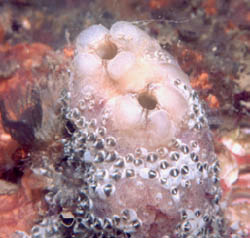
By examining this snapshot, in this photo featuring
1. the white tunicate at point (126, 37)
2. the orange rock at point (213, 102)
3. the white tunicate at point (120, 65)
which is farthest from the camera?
the orange rock at point (213, 102)

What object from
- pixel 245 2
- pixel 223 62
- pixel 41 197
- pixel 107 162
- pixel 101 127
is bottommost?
pixel 41 197

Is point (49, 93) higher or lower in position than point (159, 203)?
higher

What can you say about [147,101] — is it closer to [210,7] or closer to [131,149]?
[131,149]

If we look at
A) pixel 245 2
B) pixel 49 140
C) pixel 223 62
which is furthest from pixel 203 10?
pixel 49 140

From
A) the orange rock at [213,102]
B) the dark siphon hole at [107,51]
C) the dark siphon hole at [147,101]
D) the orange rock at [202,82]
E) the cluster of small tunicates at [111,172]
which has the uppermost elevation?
the dark siphon hole at [107,51]

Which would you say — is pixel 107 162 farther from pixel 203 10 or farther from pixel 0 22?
pixel 0 22

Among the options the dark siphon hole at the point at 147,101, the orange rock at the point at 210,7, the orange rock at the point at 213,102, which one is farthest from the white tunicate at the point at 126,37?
the orange rock at the point at 210,7

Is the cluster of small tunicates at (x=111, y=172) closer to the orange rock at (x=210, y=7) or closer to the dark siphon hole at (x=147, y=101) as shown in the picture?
the dark siphon hole at (x=147, y=101)

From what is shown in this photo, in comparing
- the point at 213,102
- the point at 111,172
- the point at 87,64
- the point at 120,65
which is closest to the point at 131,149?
the point at 111,172
